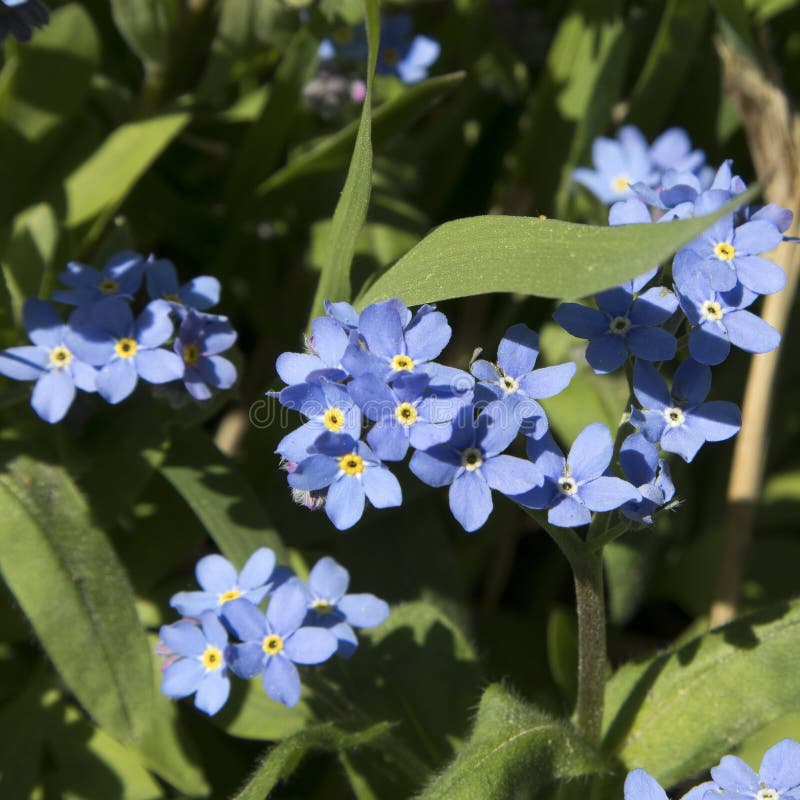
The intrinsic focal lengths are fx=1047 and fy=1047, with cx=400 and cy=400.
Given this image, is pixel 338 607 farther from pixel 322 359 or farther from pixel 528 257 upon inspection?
A: pixel 528 257

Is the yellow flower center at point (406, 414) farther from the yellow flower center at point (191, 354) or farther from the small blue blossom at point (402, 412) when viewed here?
the yellow flower center at point (191, 354)

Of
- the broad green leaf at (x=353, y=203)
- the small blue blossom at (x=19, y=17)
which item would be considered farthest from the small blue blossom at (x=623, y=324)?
the small blue blossom at (x=19, y=17)

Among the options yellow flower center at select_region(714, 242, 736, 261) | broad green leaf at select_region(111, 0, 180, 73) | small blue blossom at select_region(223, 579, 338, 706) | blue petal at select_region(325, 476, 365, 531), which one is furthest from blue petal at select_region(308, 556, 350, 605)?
broad green leaf at select_region(111, 0, 180, 73)

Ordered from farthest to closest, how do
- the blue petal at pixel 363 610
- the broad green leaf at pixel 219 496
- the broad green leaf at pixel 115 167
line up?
the broad green leaf at pixel 115 167, the broad green leaf at pixel 219 496, the blue petal at pixel 363 610

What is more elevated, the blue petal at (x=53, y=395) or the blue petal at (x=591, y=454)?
the blue petal at (x=591, y=454)

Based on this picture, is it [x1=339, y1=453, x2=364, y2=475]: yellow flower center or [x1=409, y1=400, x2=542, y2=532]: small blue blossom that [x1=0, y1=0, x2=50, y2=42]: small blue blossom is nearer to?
[x1=339, y1=453, x2=364, y2=475]: yellow flower center

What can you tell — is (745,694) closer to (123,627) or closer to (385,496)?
(385,496)

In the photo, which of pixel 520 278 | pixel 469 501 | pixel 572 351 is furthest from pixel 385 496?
pixel 572 351
